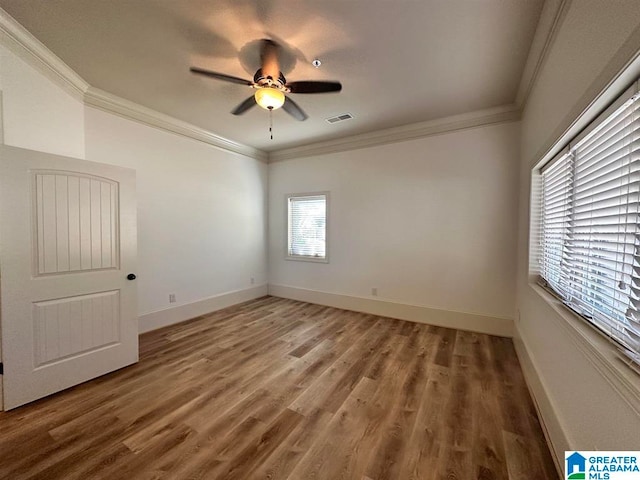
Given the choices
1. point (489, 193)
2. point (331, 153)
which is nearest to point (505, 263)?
point (489, 193)

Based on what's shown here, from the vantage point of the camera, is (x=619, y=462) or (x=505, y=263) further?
(x=505, y=263)

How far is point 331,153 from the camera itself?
450cm

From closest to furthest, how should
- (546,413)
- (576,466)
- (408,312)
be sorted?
(576,466)
(546,413)
(408,312)

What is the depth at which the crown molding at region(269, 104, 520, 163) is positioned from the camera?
317 cm

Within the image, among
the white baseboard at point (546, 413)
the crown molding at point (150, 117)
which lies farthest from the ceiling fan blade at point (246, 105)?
the white baseboard at point (546, 413)

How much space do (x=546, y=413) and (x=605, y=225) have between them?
1361 millimetres

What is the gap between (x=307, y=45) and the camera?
211cm

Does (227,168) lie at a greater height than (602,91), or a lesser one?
greater

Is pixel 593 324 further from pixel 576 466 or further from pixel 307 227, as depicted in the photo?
pixel 307 227

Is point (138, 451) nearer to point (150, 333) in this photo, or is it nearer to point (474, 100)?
point (150, 333)

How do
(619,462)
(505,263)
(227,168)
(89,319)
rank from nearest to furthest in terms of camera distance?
1. (619,462)
2. (89,319)
3. (505,263)
4. (227,168)

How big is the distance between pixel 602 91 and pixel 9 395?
416 cm

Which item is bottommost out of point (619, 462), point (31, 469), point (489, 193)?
point (31, 469)

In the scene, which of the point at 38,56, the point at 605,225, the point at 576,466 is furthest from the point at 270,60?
the point at 576,466
